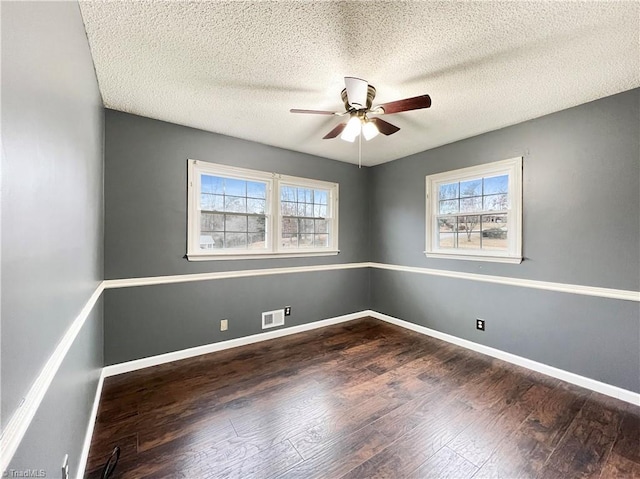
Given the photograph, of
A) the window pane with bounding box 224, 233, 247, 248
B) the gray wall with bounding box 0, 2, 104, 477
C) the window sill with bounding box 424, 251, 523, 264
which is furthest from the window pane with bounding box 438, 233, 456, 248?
the gray wall with bounding box 0, 2, 104, 477

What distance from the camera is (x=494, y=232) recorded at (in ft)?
10.5

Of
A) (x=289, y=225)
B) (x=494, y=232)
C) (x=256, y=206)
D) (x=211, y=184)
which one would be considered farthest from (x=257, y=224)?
(x=494, y=232)

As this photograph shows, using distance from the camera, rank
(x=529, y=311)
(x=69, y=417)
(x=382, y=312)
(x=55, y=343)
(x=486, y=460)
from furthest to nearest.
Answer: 1. (x=382, y=312)
2. (x=529, y=311)
3. (x=486, y=460)
4. (x=69, y=417)
5. (x=55, y=343)

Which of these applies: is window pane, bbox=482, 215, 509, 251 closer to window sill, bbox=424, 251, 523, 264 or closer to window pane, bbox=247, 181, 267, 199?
window sill, bbox=424, 251, 523, 264

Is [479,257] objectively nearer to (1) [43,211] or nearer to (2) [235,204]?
(2) [235,204]

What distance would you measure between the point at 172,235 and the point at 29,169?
2.38 m

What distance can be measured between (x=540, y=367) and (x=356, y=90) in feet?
10.4

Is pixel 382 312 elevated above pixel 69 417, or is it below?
below

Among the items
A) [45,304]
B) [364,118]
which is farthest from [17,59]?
[364,118]

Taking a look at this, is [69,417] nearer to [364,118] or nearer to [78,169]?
[78,169]

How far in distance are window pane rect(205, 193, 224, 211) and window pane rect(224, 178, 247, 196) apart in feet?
0.41

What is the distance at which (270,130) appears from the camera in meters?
3.17

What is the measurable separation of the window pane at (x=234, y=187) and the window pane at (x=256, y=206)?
0.42 feet

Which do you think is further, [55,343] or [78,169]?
[78,169]
